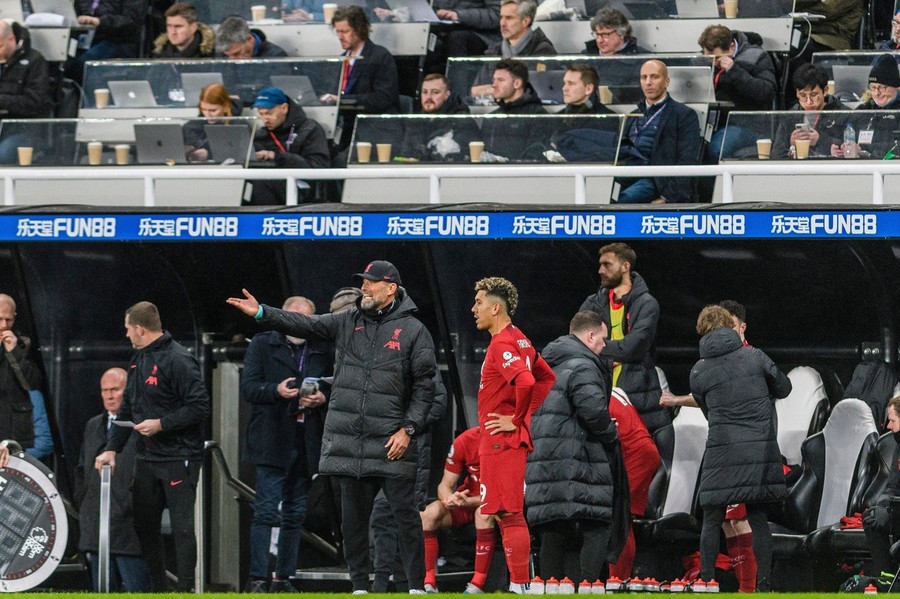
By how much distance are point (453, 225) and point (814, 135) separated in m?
2.49

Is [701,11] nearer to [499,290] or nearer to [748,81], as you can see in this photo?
[748,81]

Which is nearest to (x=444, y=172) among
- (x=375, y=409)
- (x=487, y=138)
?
(x=487, y=138)

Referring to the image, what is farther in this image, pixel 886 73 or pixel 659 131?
pixel 886 73

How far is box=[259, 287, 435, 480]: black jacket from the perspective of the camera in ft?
31.2

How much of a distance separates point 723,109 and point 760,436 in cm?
391

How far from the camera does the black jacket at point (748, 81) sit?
13281 millimetres

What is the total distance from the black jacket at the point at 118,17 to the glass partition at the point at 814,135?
604cm

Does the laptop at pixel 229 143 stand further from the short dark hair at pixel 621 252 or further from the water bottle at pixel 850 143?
the water bottle at pixel 850 143

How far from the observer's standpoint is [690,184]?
39.6 ft

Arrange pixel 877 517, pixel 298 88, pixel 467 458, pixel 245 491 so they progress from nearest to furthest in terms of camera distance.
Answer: pixel 877 517 → pixel 467 458 → pixel 245 491 → pixel 298 88

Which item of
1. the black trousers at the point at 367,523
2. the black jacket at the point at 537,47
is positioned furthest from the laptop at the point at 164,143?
the black trousers at the point at 367,523

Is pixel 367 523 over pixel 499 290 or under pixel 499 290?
under

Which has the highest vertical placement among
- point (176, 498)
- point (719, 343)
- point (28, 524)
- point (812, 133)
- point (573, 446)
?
point (812, 133)

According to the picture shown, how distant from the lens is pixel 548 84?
13430mm
